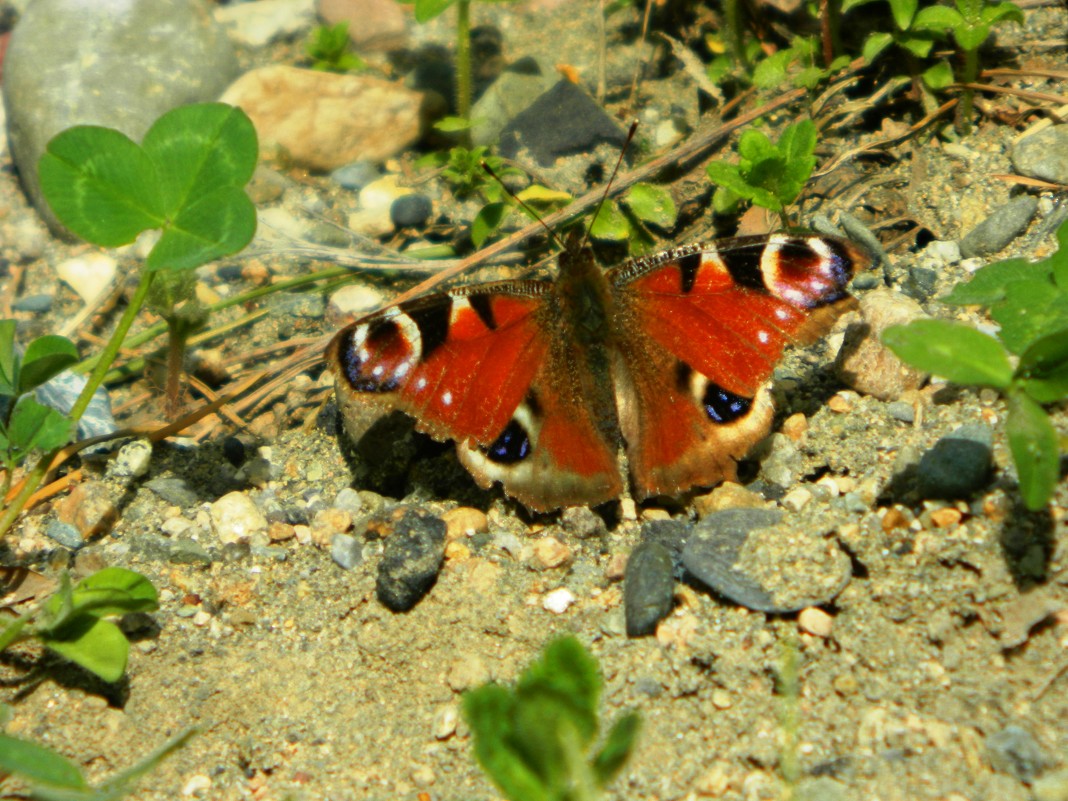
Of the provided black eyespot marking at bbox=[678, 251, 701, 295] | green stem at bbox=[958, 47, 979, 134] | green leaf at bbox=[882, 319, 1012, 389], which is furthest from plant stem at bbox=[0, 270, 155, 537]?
green stem at bbox=[958, 47, 979, 134]

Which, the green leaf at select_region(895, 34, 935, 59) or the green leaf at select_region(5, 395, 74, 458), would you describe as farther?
the green leaf at select_region(895, 34, 935, 59)

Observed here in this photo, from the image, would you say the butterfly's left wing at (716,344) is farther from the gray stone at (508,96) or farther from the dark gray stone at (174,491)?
the gray stone at (508,96)

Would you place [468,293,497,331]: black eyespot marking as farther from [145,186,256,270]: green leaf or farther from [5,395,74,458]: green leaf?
[5,395,74,458]: green leaf

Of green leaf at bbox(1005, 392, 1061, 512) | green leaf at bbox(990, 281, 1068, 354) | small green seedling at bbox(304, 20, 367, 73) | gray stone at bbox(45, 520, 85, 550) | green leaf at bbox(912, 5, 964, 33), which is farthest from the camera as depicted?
small green seedling at bbox(304, 20, 367, 73)

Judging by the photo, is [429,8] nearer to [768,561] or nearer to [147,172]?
[147,172]

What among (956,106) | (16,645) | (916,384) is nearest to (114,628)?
(16,645)

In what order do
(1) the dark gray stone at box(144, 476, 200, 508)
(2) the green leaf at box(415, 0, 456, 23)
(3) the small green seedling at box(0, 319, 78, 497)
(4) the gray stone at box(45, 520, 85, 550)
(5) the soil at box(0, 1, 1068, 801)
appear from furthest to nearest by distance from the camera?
(2) the green leaf at box(415, 0, 456, 23)
(1) the dark gray stone at box(144, 476, 200, 508)
(4) the gray stone at box(45, 520, 85, 550)
(3) the small green seedling at box(0, 319, 78, 497)
(5) the soil at box(0, 1, 1068, 801)
